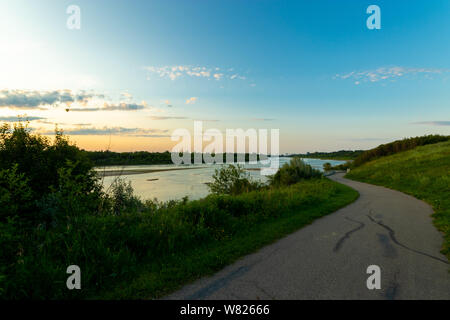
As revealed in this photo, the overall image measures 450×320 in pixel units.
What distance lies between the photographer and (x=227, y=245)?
6281mm

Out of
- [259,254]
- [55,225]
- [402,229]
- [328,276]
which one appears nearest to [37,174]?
[55,225]

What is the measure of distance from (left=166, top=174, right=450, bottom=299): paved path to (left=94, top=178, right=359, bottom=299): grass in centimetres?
30

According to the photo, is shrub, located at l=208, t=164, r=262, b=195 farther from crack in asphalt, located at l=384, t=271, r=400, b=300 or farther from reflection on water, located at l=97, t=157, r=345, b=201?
crack in asphalt, located at l=384, t=271, r=400, b=300

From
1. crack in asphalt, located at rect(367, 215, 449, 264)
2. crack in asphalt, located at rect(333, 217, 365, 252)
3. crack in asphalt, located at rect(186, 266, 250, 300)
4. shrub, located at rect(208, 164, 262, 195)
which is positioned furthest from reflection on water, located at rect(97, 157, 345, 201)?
crack in asphalt, located at rect(367, 215, 449, 264)

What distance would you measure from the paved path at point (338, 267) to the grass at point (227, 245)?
0.30 metres

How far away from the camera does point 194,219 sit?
751 centimetres

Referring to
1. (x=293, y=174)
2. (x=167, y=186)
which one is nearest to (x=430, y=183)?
(x=293, y=174)

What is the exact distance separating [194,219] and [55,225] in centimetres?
365

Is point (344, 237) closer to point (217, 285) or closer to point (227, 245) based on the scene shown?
point (227, 245)

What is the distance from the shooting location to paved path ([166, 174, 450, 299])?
407cm

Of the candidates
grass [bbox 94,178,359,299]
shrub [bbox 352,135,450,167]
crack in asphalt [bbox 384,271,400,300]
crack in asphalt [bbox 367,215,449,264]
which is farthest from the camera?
shrub [bbox 352,135,450,167]

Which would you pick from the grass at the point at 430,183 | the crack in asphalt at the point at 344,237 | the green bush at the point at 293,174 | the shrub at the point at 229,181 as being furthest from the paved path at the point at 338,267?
the green bush at the point at 293,174
